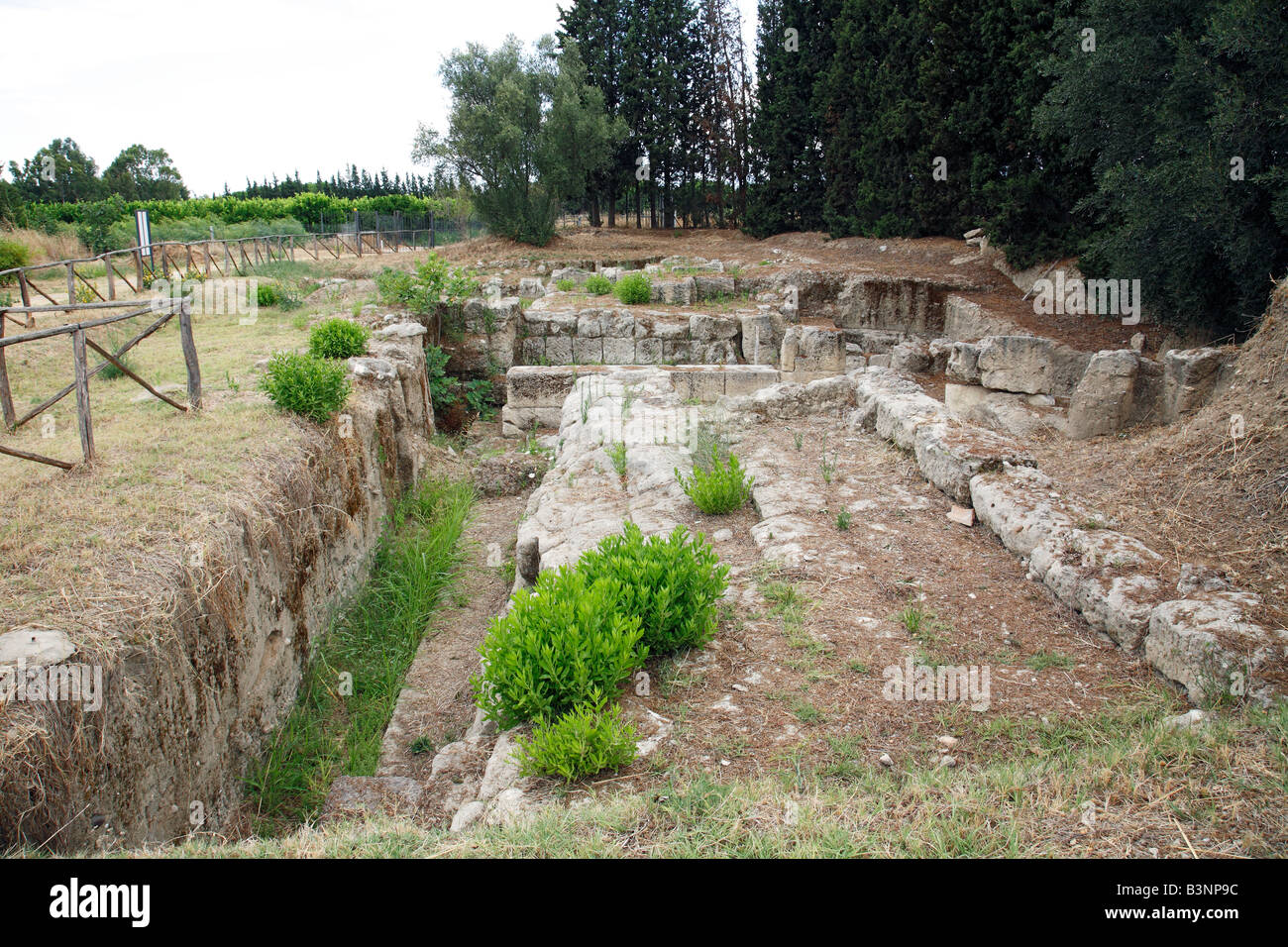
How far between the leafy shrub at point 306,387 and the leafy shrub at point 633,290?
318 inches

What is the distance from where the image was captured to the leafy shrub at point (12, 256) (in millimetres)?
14430

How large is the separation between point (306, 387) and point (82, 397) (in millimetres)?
2011

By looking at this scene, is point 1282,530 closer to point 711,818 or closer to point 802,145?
point 711,818

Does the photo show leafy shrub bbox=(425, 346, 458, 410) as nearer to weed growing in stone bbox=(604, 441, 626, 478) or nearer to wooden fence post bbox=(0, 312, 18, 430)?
weed growing in stone bbox=(604, 441, 626, 478)

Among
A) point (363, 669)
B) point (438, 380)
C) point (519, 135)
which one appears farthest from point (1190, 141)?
point (519, 135)

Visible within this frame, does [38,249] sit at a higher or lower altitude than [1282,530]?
higher

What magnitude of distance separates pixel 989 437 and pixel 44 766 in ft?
22.0

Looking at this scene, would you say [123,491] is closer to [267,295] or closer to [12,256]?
[267,295]

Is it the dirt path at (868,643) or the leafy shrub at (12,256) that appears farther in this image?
the leafy shrub at (12,256)

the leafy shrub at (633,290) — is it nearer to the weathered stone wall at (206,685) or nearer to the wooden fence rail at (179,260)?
the weathered stone wall at (206,685)

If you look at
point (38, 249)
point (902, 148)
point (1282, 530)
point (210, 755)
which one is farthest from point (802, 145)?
point (210, 755)

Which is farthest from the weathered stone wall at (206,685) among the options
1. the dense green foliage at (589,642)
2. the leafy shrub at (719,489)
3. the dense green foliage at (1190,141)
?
the dense green foliage at (1190,141)
